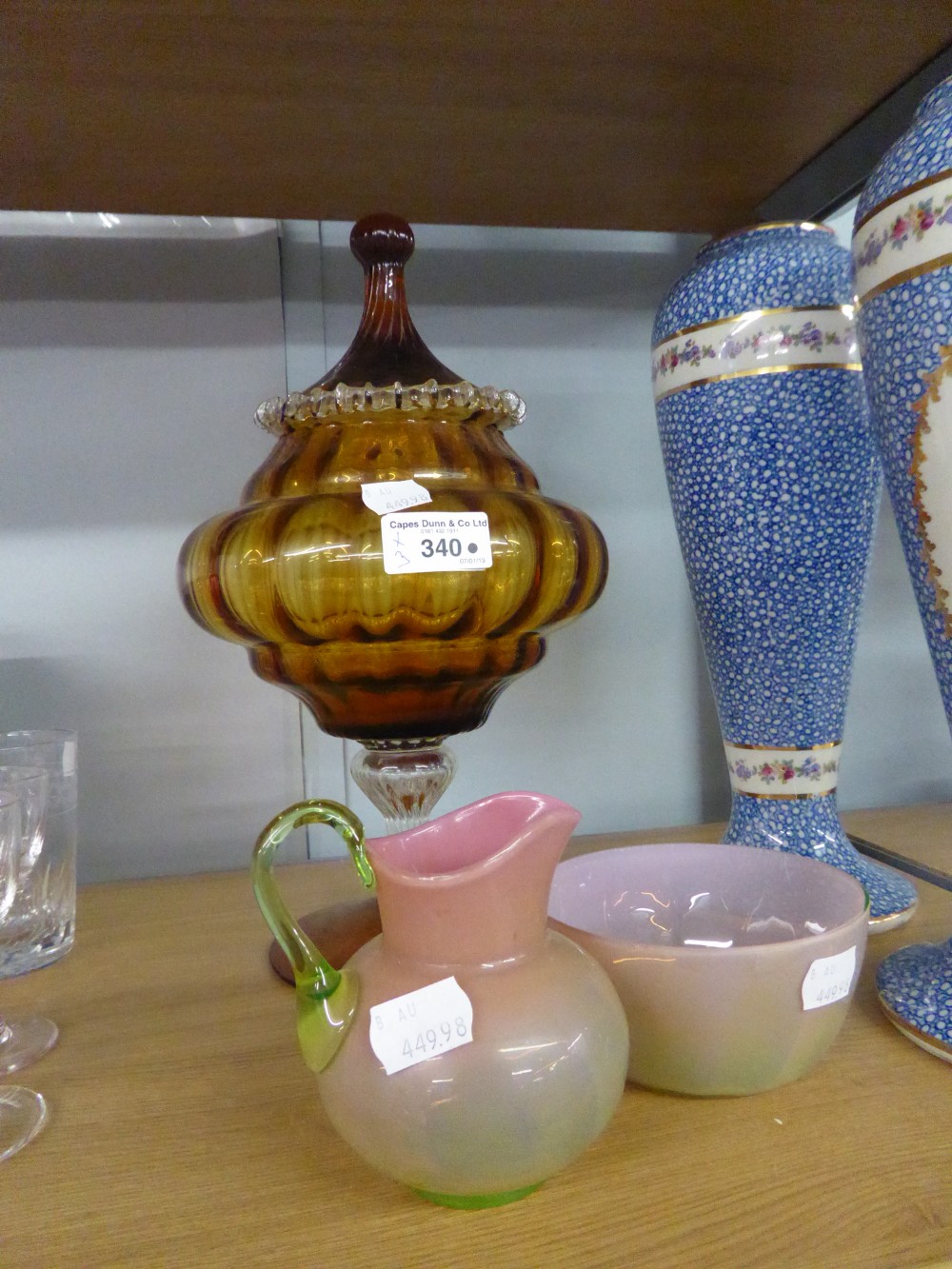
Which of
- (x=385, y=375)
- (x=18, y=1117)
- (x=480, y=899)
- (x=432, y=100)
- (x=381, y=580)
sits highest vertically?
(x=432, y=100)

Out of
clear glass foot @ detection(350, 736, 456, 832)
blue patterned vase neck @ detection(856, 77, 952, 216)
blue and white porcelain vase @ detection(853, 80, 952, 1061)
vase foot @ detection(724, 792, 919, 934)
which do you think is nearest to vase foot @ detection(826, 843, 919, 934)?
vase foot @ detection(724, 792, 919, 934)

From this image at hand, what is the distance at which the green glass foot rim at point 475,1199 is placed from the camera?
0.29 meters

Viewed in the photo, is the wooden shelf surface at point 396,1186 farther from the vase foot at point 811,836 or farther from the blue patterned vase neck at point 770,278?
the blue patterned vase neck at point 770,278

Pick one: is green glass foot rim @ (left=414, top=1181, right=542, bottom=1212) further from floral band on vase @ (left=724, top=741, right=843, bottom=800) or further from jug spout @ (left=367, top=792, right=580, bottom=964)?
floral band on vase @ (left=724, top=741, right=843, bottom=800)

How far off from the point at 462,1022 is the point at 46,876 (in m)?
0.30

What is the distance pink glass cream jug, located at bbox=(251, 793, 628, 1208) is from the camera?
265mm

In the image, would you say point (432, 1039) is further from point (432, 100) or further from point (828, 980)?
point (432, 100)

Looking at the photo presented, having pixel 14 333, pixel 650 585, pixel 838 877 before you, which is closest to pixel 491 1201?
pixel 838 877

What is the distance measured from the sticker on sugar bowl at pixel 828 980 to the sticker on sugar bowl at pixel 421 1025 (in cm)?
13

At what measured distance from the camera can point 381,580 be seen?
15.3 inches

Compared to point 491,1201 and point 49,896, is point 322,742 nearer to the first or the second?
point 49,896

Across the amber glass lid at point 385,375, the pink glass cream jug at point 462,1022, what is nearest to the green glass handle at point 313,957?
the pink glass cream jug at point 462,1022

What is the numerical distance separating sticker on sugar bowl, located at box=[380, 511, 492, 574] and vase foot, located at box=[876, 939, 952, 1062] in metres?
0.27

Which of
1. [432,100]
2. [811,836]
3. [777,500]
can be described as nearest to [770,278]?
[777,500]
